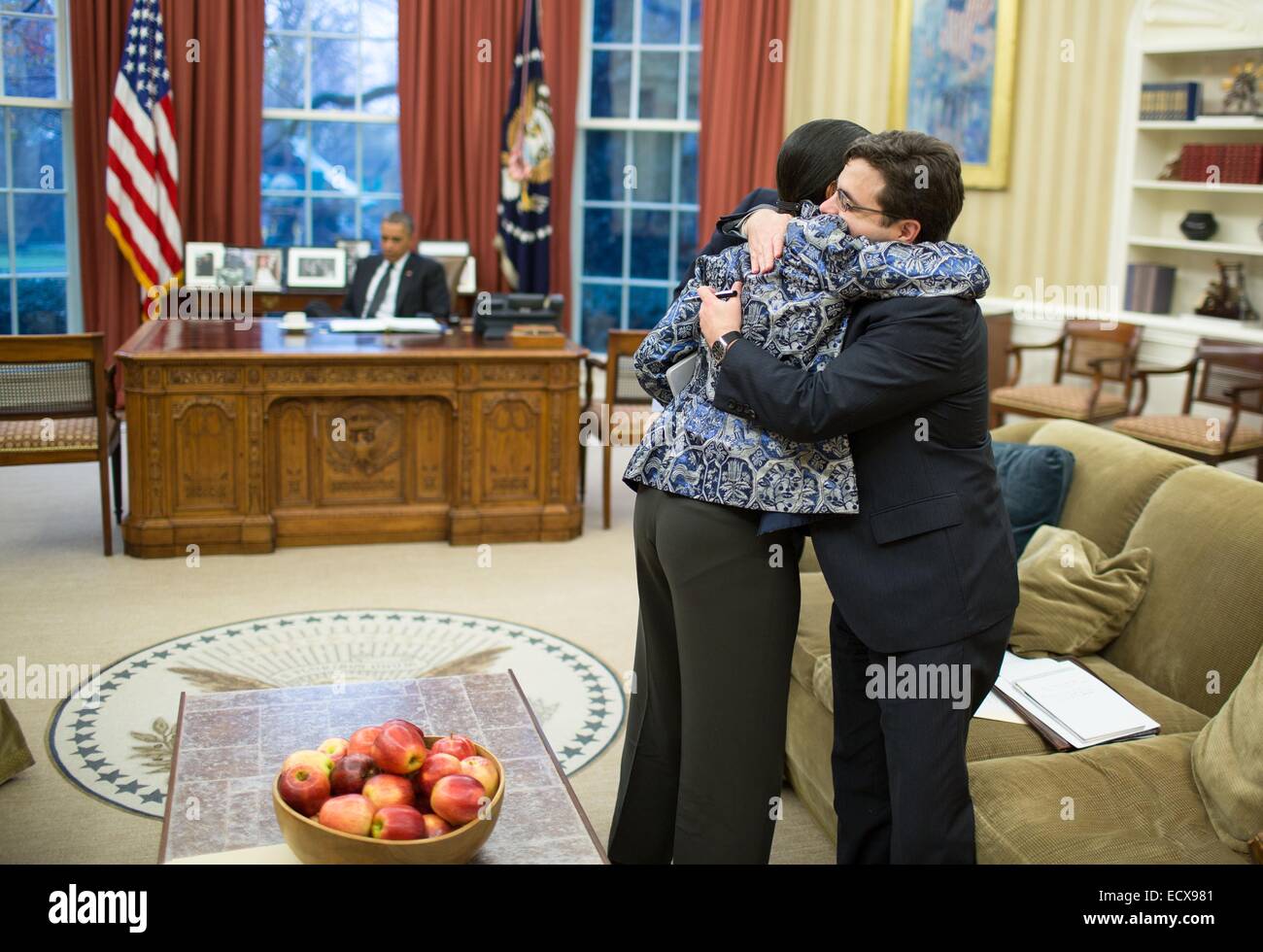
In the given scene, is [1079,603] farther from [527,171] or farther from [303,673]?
[527,171]

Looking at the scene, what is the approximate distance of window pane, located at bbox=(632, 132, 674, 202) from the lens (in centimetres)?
923

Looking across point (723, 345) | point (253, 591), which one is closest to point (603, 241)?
point (253, 591)

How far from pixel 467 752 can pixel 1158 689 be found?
182cm

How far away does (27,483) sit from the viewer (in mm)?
7066

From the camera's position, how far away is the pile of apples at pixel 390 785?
209 cm

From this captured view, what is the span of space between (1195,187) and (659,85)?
3.62 metres

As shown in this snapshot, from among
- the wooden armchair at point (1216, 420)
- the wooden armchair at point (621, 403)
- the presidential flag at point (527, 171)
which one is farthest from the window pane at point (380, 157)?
the wooden armchair at point (1216, 420)

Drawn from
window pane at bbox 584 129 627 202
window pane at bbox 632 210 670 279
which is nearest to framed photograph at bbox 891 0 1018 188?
window pane at bbox 632 210 670 279

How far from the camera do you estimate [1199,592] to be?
316cm

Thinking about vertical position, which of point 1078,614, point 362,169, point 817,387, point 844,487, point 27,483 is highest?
point 362,169

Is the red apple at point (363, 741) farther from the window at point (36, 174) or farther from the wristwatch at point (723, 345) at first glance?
the window at point (36, 174)
